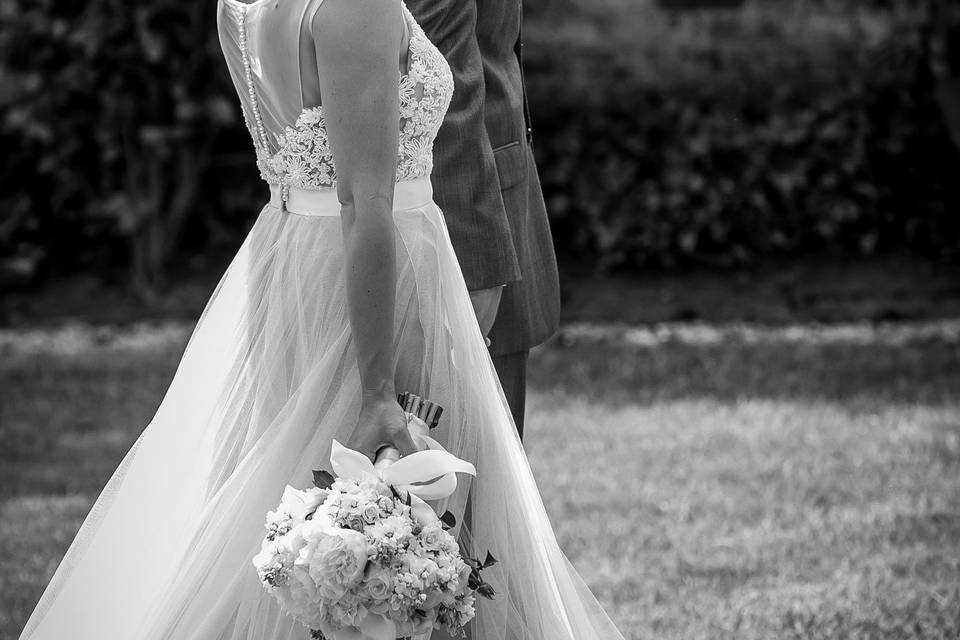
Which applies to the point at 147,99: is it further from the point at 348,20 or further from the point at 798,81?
the point at 348,20

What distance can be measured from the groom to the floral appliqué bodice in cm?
30

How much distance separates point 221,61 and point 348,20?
6.30m

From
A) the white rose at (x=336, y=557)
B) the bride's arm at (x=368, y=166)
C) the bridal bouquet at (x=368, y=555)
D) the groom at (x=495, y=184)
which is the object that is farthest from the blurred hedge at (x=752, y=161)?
the white rose at (x=336, y=557)

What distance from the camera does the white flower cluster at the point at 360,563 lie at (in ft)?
Answer: 6.93

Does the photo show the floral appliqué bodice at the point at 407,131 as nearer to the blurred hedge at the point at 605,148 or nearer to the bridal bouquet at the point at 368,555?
the bridal bouquet at the point at 368,555

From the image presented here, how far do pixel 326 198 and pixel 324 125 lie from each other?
0.55ft

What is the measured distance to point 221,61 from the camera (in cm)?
→ 824

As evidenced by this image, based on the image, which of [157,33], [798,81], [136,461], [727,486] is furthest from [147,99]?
[136,461]

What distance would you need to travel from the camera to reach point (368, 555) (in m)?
2.12

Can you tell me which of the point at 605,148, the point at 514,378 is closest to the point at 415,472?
the point at 514,378

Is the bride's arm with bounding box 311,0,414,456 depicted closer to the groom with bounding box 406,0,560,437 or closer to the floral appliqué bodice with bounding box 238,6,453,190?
the floral appliqué bodice with bounding box 238,6,453,190

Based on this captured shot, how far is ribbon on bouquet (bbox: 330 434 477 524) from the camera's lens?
222cm

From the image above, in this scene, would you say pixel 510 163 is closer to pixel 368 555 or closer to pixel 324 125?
pixel 324 125

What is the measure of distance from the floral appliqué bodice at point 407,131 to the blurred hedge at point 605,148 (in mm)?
5979
